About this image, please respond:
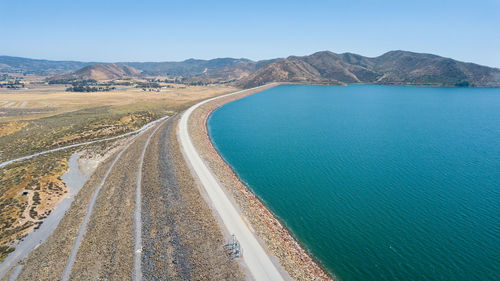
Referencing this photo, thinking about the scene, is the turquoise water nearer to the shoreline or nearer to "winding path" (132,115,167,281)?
the shoreline

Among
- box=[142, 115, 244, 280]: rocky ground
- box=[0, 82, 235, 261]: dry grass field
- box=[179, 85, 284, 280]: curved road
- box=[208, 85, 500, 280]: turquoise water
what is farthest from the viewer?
box=[0, 82, 235, 261]: dry grass field

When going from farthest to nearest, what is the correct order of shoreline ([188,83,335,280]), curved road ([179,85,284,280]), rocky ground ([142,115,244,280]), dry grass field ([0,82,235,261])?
dry grass field ([0,82,235,261]) → shoreline ([188,83,335,280]) → rocky ground ([142,115,244,280]) → curved road ([179,85,284,280])

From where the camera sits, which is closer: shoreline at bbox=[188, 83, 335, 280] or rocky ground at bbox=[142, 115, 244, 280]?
rocky ground at bbox=[142, 115, 244, 280]

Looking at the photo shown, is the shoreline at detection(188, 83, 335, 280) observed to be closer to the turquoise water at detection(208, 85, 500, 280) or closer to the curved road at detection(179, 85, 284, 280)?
the curved road at detection(179, 85, 284, 280)

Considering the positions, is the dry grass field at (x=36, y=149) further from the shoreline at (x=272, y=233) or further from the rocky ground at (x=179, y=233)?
the shoreline at (x=272, y=233)

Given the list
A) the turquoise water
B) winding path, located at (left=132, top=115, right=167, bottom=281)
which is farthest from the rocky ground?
the turquoise water

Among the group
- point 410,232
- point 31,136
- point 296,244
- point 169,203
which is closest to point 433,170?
point 410,232
